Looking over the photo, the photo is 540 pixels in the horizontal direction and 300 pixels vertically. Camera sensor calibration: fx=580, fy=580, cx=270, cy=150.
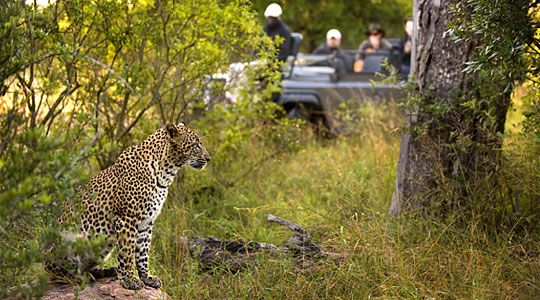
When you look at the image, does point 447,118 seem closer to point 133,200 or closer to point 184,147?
point 184,147

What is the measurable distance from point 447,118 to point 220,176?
295cm

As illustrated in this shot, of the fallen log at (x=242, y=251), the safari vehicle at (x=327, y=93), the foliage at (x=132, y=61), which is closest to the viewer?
the fallen log at (x=242, y=251)

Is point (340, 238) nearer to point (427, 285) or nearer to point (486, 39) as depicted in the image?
point (427, 285)

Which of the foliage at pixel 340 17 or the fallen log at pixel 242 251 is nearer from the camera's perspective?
the fallen log at pixel 242 251

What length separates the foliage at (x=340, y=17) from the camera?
873 inches

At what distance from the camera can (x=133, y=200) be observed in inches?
161

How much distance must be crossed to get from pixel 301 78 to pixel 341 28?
1272cm

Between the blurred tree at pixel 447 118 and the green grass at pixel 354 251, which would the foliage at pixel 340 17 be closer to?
the green grass at pixel 354 251

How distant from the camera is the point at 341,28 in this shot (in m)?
23.3

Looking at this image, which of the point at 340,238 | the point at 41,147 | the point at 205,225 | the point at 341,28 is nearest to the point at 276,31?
the point at 205,225

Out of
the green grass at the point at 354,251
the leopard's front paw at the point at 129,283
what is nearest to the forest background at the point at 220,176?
the green grass at the point at 354,251

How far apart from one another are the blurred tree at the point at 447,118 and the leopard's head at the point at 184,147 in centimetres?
213

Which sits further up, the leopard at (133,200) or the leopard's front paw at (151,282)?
the leopard at (133,200)

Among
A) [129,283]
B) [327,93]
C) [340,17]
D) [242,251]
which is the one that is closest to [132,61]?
[242,251]
